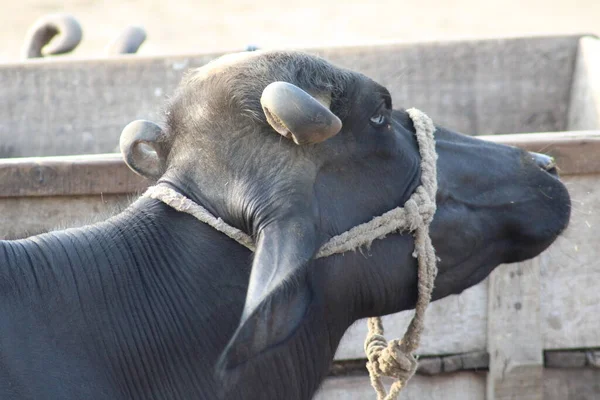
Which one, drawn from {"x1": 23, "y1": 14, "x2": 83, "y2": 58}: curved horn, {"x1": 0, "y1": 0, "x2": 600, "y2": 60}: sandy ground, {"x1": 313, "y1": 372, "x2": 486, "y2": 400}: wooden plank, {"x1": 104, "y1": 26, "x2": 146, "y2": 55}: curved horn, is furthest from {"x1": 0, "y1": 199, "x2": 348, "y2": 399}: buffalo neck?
{"x1": 0, "y1": 0, "x2": 600, "y2": 60}: sandy ground

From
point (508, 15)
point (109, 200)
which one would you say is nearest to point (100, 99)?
point (109, 200)

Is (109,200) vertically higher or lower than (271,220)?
lower

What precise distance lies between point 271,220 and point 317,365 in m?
0.57

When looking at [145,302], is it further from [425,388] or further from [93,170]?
[425,388]

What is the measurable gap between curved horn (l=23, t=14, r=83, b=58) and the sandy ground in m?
4.70

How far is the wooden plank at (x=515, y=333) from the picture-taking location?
4289mm

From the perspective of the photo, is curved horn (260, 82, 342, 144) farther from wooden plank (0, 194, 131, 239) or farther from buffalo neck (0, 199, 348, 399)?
wooden plank (0, 194, 131, 239)

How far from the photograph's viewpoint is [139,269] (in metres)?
2.97

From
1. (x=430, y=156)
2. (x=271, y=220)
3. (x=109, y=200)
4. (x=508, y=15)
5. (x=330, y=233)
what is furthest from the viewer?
(x=508, y=15)

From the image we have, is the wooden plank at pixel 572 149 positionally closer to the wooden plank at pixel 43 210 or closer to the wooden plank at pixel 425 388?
the wooden plank at pixel 425 388

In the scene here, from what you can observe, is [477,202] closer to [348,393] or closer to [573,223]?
[573,223]

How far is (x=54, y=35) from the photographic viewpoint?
841 centimetres

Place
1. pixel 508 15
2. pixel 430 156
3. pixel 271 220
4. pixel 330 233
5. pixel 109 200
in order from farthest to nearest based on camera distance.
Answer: pixel 508 15, pixel 109 200, pixel 430 156, pixel 330 233, pixel 271 220

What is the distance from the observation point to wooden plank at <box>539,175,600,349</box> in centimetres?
431
